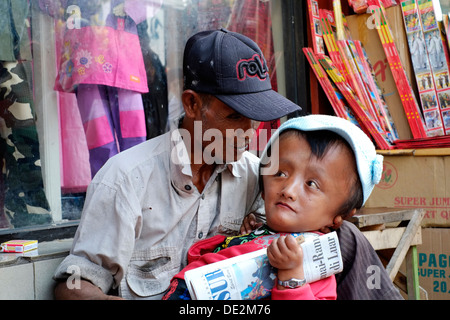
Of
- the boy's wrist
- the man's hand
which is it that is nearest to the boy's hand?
the boy's wrist

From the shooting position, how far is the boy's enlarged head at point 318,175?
1595 mm

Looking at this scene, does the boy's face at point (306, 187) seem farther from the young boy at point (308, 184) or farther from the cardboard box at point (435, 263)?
the cardboard box at point (435, 263)

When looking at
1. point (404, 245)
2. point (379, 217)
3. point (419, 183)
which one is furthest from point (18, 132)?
point (419, 183)

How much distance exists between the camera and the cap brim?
63.2 inches

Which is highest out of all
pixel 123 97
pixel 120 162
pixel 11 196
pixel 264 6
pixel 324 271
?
pixel 264 6

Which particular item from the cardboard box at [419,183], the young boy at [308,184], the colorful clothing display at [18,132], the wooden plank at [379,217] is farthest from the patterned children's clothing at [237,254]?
the cardboard box at [419,183]

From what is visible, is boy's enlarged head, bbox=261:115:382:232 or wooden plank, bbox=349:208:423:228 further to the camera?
wooden plank, bbox=349:208:423:228

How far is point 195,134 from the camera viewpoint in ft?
5.77

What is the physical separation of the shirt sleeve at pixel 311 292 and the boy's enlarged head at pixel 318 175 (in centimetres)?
20

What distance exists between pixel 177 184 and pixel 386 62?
7.74 ft

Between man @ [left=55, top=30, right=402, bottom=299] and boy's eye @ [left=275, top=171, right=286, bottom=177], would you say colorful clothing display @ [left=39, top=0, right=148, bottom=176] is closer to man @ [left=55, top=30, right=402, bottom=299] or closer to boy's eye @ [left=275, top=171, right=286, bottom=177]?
man @ [left=55, top=30, right=402, bottom=299]
